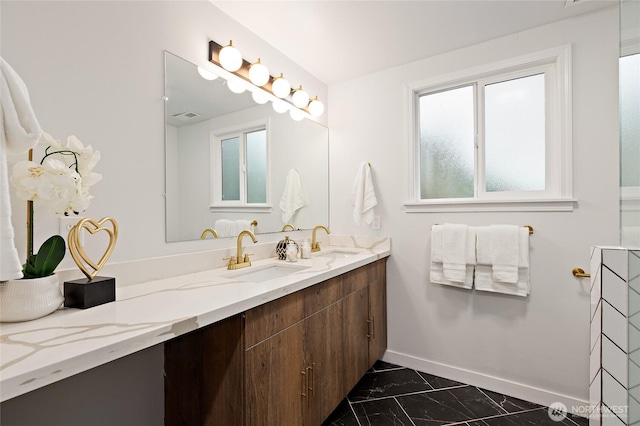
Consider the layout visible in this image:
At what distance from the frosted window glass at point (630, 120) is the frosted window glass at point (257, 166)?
1.76 meters

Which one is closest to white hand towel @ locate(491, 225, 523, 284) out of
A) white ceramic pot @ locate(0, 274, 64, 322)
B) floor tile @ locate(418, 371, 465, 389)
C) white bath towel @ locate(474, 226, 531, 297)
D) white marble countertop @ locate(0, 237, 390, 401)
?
white bath towel @ locate(474, 226, 531, 297)

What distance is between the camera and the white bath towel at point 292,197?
226 centimetres

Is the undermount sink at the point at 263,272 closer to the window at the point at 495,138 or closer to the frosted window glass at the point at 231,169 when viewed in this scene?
the frosted window glass at the point at 231,169

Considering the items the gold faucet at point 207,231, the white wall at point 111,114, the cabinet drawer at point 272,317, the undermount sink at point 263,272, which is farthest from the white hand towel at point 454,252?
the white wall at point 111,114

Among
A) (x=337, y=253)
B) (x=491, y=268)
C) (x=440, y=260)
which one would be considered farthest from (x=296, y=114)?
(x=491, y=268)

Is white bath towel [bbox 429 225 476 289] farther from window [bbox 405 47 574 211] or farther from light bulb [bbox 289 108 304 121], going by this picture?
light bulb [bbox 289 108 304 121]

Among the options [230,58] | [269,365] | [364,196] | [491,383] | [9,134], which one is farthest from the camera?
[364,196]

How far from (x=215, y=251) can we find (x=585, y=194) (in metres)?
2.13

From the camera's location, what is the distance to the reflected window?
1748 mm

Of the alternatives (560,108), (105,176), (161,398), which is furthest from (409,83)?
(161,398)

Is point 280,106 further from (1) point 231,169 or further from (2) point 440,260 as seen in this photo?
(2) point 440,260

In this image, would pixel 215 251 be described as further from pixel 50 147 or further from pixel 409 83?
pixel 409 83

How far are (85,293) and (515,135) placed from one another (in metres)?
2.43

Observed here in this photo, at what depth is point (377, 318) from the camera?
7.38 ft
